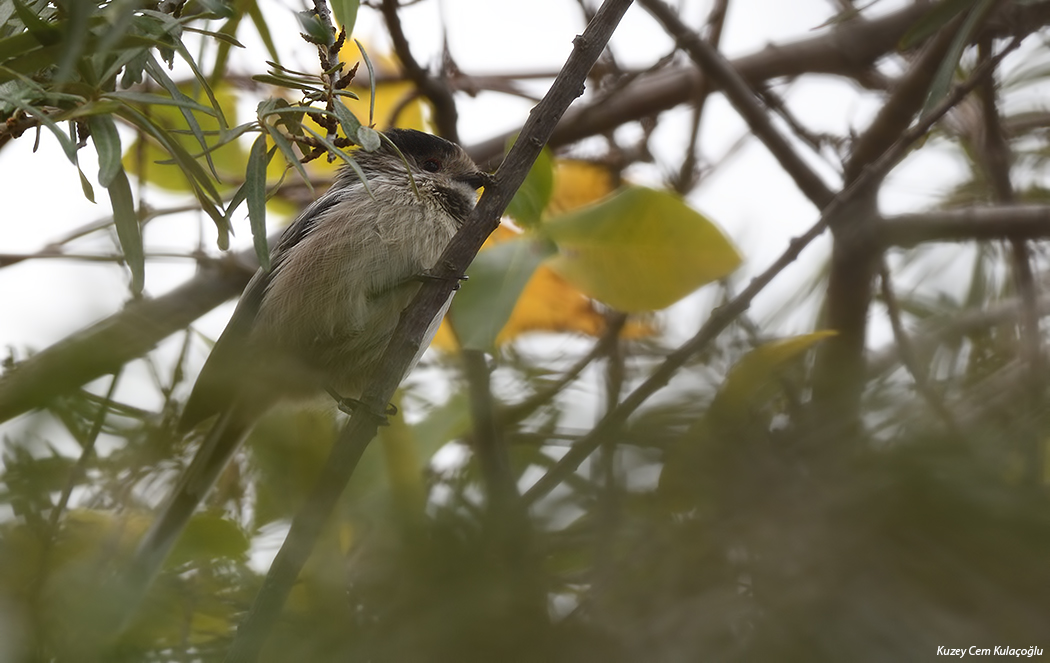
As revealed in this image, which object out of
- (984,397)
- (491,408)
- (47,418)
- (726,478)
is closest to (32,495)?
(47,418)

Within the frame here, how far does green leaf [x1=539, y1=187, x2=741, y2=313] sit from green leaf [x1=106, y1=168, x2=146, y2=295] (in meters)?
1.30

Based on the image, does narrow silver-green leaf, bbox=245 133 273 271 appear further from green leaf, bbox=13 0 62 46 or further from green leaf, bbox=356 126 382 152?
green leaf, bbox=13 0 62 46

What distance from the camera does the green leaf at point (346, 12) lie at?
1799 millimetres

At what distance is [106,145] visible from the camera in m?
1.42

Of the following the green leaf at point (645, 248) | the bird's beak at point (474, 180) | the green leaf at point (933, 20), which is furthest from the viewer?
the bird's beak at point (474, 180)

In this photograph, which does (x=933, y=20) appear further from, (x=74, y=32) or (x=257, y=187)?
(x=74, y=32)

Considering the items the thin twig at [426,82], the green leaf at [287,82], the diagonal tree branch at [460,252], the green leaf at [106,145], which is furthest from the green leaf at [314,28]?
the thin twig at [426,82]

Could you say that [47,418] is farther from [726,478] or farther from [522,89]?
[522,89]

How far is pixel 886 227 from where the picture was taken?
3.03 m

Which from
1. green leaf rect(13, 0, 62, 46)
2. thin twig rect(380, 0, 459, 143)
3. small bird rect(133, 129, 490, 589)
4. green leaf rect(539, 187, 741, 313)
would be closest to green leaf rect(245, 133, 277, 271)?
green leaf rect(13, 0, 62, 46)

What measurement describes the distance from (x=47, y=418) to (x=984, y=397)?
142 cm

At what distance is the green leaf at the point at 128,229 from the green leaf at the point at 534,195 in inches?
46.7

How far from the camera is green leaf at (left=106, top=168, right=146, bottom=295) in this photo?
1.57 metres

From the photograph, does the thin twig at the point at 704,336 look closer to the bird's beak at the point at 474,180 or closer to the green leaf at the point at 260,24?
the green leaf at the point at 260,24
